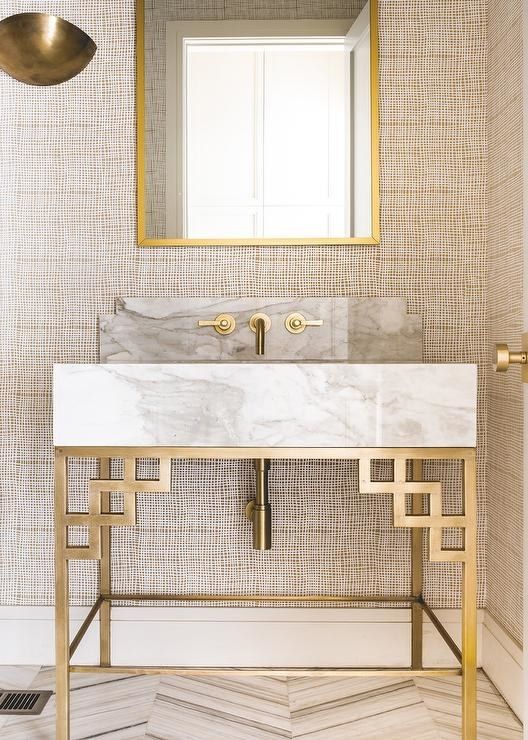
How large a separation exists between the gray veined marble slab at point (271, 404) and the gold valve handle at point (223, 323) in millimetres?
460

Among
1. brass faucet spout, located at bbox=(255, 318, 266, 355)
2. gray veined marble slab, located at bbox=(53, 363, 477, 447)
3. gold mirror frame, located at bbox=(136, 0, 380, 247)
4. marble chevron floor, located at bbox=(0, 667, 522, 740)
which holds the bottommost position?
marble chevron floor, located at bbox=(0, 667, 522, 740)

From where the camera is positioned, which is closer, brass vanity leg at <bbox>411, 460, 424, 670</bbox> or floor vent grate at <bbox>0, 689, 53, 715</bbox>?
floor vent grate at <bbox>0, 689, 53, 715</bbox>

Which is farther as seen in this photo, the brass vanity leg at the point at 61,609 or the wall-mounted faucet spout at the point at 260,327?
the wall-mounted faucet spout at the point at 260,327

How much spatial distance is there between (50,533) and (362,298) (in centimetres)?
113

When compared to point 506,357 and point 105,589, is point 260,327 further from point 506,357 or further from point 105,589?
point 105,589

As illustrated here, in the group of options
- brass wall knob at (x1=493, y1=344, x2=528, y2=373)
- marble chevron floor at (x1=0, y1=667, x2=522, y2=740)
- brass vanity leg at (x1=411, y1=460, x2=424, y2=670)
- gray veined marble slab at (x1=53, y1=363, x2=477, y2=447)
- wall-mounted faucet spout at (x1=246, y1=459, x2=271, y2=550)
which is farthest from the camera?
brass vanity leg at (x1=411, y1=460, x2=424, y2=670)

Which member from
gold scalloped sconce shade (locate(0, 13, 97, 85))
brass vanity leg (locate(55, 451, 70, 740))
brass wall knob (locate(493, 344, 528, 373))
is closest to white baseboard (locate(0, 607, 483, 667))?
brass vanity leg (locate(55, 451, 70, 740))

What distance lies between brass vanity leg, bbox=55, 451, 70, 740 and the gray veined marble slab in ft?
0.42

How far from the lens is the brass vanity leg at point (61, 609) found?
128cm

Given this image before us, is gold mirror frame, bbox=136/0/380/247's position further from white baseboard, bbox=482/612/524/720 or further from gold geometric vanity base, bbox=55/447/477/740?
white baseboard, bbox=482/612/524/720

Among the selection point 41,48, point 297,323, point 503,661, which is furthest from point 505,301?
point 41,48

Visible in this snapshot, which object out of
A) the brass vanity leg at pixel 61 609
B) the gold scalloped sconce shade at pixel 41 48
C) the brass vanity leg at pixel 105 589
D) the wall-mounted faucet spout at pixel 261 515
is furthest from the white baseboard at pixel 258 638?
the gold scalloped sconce shade at pixel 41 48

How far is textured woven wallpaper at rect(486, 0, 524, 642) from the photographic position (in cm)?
149

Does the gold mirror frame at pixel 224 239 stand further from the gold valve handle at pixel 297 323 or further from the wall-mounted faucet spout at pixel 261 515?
the wall-mounted faucet spout at pixel 261 515
